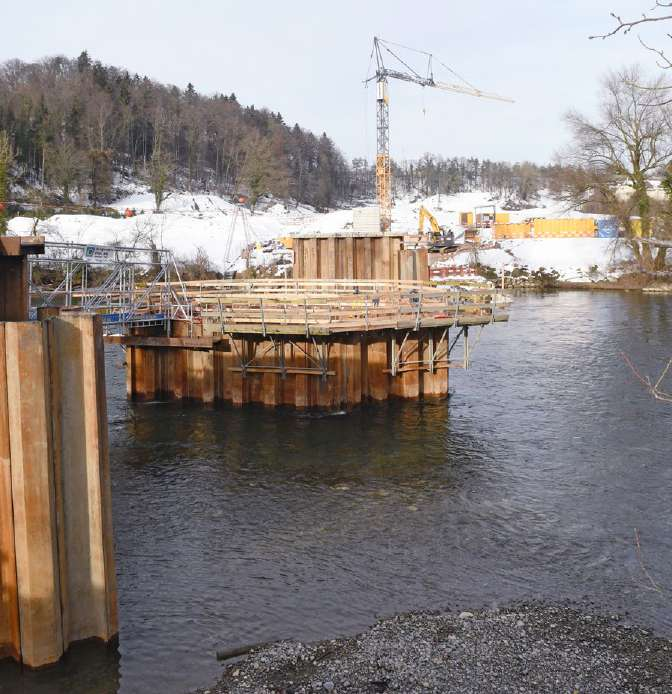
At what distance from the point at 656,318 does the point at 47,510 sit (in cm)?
4275

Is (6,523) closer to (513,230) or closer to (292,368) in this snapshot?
(292,368)

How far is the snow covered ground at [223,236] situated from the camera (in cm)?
7069

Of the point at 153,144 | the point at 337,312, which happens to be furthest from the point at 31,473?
the point at 153,144

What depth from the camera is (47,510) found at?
953cm

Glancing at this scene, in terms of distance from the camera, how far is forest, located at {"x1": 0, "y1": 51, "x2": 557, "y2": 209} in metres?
90.4

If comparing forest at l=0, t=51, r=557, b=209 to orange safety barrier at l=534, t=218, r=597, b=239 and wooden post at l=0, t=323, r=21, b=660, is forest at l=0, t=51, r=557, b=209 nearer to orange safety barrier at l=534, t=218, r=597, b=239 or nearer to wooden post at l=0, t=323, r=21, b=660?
orange safety barrier at l=534, t=218, r=597, b=239

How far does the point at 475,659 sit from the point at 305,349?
15.1m

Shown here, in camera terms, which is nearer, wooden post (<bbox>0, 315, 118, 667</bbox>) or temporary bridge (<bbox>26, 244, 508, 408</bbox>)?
wooden post (<bbox>0, 315, 118, 667</bbox>)

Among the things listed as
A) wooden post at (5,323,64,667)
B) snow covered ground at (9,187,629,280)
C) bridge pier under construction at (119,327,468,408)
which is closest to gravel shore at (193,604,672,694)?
wooden post at (5,323,64,667)

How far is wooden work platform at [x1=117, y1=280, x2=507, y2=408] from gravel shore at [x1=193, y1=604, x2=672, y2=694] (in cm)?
1234

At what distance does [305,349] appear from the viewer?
24.6m

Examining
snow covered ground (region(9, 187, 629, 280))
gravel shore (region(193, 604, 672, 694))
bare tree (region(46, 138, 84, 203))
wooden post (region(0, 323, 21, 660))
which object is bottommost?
gravel shore (region(193, 604, 672, 694))

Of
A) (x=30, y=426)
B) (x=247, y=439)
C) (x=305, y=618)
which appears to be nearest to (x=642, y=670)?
(x=305, y=618)

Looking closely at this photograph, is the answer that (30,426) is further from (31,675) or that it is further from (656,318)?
(656,318)
